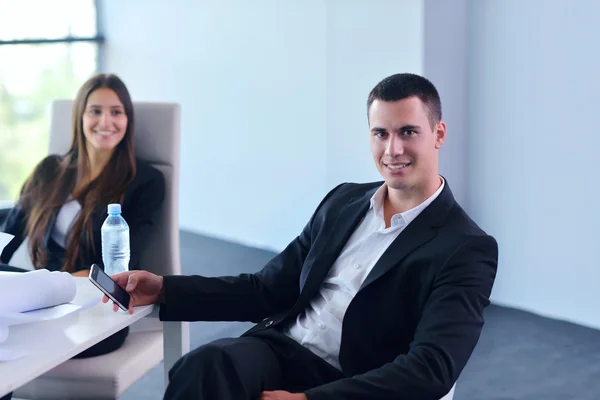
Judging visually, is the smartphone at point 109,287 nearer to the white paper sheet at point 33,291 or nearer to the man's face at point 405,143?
the white paper sheet at point 33,291

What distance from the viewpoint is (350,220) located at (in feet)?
6.23

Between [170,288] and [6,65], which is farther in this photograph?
[6,65]

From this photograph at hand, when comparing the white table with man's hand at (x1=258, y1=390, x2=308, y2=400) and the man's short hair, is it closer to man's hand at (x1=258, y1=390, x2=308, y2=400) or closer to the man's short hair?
man's hand at (x1=258, y1=390, x2=308, y2=400)

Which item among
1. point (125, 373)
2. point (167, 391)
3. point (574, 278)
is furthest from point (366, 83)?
point (167, 391)

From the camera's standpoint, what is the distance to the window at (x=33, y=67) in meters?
5.37

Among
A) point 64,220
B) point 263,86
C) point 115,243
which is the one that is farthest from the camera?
point 263,86

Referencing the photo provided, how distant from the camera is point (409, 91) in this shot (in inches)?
69.5

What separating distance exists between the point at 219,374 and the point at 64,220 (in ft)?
3.98

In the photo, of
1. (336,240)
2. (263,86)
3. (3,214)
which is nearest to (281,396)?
(336,240)

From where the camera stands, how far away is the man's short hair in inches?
69.6

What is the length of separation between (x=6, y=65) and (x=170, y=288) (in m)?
4.12

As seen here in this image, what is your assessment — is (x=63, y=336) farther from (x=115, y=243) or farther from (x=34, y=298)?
(x=115, y=243)

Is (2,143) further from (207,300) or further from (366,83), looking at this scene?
(207,300)

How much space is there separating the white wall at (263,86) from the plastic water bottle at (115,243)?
6.10 ft
